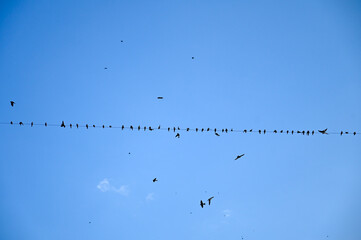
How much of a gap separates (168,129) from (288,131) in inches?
263

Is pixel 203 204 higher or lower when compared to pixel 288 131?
lower

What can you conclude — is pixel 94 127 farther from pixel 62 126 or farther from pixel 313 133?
pixel 313 133

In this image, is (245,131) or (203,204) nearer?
(245,131)

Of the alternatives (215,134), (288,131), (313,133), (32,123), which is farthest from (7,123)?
(313,133)

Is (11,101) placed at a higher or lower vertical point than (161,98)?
lower

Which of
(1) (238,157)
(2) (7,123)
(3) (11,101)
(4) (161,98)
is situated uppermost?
(4) (161,98)

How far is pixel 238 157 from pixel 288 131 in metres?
3.17

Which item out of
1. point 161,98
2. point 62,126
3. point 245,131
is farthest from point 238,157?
point 62,126

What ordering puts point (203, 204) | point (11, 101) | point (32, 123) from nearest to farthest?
point (32, 123), point (11, 101), point (203, 204)

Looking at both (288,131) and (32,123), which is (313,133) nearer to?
(288,131)

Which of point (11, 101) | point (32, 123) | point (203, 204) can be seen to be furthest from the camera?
point (203, 204)

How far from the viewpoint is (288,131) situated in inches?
529

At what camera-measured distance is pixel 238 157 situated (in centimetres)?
1446

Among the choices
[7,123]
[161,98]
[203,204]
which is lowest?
[203,204]
